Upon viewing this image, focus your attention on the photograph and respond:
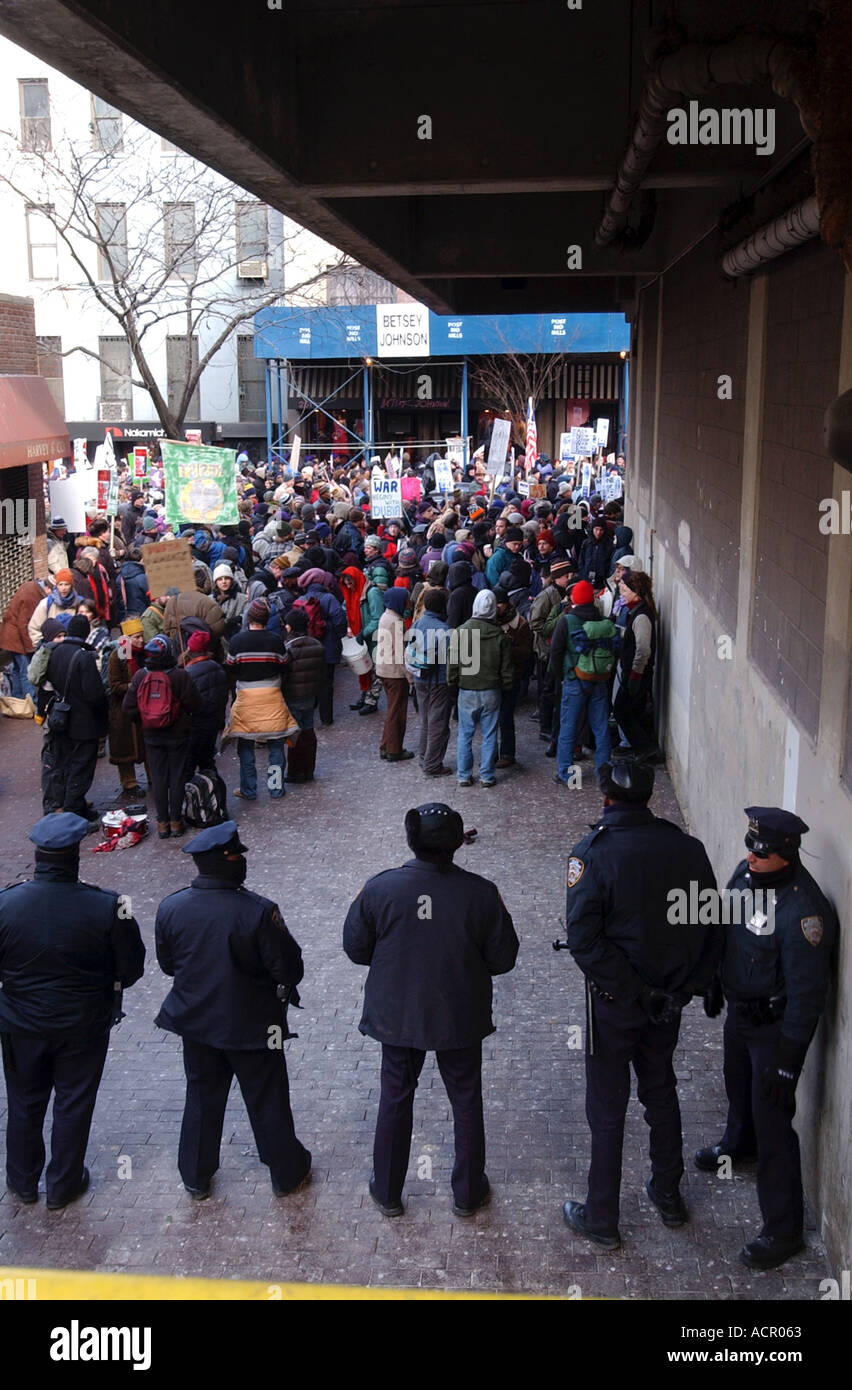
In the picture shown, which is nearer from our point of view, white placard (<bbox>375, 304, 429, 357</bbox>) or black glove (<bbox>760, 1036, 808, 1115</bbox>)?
black glove (<bbox>760, 1036, 808, 1115</bbox>)

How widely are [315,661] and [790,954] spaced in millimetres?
7445

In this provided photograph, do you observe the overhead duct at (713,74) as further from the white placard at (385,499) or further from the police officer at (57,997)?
the white placard at (385,499)

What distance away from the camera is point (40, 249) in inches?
1740

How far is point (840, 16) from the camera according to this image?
377 cm

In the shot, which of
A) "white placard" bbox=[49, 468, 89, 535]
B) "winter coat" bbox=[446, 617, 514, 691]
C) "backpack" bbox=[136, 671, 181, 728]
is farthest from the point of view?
"white placard" bbox=[49, 468, 89, 535]

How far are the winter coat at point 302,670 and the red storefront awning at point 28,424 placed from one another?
5.86 meters

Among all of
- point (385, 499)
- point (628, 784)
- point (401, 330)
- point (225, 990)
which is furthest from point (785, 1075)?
point (401, 330)

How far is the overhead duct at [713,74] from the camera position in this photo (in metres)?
4.51

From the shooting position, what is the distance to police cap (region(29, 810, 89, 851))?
5.70m

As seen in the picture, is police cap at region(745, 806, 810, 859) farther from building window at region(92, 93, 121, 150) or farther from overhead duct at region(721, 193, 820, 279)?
building window at region(92, 93, 121, 150)

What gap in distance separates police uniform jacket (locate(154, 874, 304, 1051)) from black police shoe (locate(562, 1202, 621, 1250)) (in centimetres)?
151

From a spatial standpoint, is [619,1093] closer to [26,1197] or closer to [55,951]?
[55,951]

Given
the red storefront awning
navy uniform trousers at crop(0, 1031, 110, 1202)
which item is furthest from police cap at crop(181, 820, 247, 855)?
the red storefront awning

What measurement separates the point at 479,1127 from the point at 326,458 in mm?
40335
